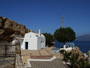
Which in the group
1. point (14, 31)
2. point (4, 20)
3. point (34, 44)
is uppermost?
point (4, 20)

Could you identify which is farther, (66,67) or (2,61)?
(2,61)

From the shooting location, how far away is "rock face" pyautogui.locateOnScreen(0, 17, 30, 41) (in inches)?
2016

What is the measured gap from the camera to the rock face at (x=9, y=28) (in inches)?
2016

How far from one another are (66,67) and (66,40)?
19.2m

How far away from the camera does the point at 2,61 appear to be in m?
18.0

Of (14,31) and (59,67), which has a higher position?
(14,31)

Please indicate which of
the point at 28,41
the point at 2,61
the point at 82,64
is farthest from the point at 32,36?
the point at 82,64

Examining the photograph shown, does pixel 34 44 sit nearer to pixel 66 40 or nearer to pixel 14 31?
pixel 66 40

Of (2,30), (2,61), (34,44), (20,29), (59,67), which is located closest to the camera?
(59,67)

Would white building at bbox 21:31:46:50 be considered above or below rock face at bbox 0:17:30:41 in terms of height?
below

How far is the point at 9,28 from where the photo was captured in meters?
54.3

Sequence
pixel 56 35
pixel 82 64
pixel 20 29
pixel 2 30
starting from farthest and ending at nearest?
pixel 20 29 < pixel 2 30 < pixel 56 35 < pixel 82 64

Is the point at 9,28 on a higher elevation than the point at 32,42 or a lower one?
higher

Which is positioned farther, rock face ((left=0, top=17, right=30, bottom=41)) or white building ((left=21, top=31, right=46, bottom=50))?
rock face ((left=0, top=17, right=30, bottom=41))
